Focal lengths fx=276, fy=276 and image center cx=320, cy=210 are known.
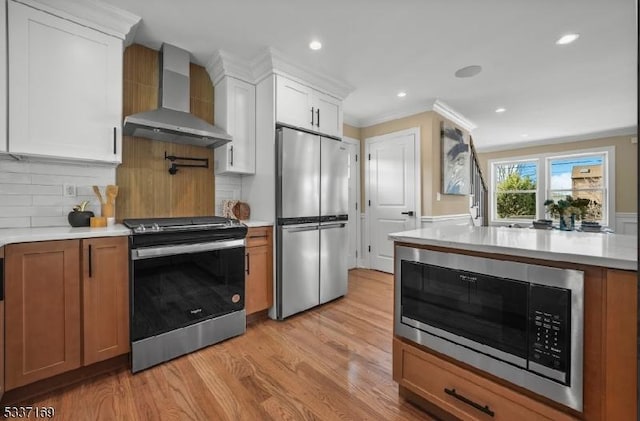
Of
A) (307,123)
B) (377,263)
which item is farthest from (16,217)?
(377,263)

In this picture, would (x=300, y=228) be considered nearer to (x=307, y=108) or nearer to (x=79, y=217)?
(x=307, y=108)

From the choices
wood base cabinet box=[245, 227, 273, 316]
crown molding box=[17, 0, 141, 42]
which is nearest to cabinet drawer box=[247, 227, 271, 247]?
wood base cabinet box=[245, 227, 273, 316]

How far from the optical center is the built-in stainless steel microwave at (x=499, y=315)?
102cm

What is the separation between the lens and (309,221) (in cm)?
289

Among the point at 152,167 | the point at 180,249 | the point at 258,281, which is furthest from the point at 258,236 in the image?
the point at 152,167

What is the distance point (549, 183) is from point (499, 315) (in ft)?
23.5

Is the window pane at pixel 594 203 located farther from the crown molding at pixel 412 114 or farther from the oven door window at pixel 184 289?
the oven door window at pixel 184 289

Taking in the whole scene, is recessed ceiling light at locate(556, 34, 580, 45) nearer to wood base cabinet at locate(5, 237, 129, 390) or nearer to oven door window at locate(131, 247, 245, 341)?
oven door window at locate(131, 247, 245, 341)

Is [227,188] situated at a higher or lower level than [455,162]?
lower

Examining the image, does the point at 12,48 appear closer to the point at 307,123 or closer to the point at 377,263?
the point at 307,123

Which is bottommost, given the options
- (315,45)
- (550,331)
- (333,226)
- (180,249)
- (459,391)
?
(459,391)

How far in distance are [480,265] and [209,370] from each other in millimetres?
1802

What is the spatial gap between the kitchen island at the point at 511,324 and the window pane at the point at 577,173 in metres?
6.34

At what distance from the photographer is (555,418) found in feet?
3.42
